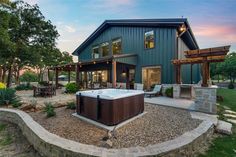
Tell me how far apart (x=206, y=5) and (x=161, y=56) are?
4.62 metres

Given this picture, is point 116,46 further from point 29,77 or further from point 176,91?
point 29,77

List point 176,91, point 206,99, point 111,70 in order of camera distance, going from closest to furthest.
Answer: point 206,99, point 176,91, point 111,70

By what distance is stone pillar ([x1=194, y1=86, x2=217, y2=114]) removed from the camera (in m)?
6.00

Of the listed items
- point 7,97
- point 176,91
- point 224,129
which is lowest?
point 224,129

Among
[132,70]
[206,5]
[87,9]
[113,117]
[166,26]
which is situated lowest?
[113,117]

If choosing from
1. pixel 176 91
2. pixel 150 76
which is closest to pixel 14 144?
pixel 176 91

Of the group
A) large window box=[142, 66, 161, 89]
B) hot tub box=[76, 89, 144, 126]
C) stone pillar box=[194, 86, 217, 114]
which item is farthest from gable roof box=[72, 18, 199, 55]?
hot tub box=[76, 89, 144, 126]

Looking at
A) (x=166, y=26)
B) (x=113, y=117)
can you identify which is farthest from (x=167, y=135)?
(x=166, y=26)

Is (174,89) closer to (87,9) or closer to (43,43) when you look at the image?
(87,9)

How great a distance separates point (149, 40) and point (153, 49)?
0.92 metres

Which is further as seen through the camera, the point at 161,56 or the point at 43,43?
the point at 43,43

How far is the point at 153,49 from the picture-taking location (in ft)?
37.4

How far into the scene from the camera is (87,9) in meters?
12.8

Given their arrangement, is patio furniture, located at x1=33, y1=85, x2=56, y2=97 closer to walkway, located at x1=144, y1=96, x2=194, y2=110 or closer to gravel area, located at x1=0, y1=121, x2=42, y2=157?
gravel area, located at x1=0, y1=121, x2=42, y2=157
